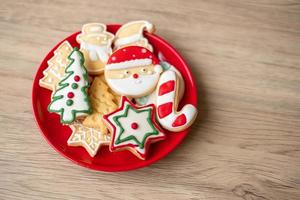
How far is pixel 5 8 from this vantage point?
126 centimetres

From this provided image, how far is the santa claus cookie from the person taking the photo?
99cm

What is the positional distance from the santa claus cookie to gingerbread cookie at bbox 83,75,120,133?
33 mm

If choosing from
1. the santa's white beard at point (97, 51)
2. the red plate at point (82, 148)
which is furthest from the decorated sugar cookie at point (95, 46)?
the red plate at point (82, 148)

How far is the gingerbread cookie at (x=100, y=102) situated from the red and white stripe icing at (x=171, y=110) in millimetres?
144

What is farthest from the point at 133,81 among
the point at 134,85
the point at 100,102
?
the point at 100,102

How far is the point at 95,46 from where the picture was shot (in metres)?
1.07

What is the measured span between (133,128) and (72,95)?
0.21 metres

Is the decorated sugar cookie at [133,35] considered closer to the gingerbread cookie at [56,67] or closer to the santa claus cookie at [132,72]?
the santa claus cookie at [132,72]

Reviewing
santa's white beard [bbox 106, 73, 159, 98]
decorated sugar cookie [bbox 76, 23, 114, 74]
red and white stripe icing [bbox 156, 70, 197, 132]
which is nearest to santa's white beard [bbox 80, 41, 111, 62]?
decorated sugar cookie [bbox 76, 23, 114, 74]

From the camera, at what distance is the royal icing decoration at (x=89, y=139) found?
37.4 inches

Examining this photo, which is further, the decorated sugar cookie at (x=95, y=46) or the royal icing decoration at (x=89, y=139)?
the decorated sugar cookie at (x=95, y=46)

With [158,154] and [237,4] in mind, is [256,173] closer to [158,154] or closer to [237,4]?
[158,154]

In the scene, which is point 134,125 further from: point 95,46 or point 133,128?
point 95,46

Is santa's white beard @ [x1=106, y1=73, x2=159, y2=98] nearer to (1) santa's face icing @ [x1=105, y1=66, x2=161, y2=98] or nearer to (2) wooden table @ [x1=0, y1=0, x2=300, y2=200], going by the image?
(1) santa's face icing @ [x1=105, y1=66, x2=161, y2=98]
